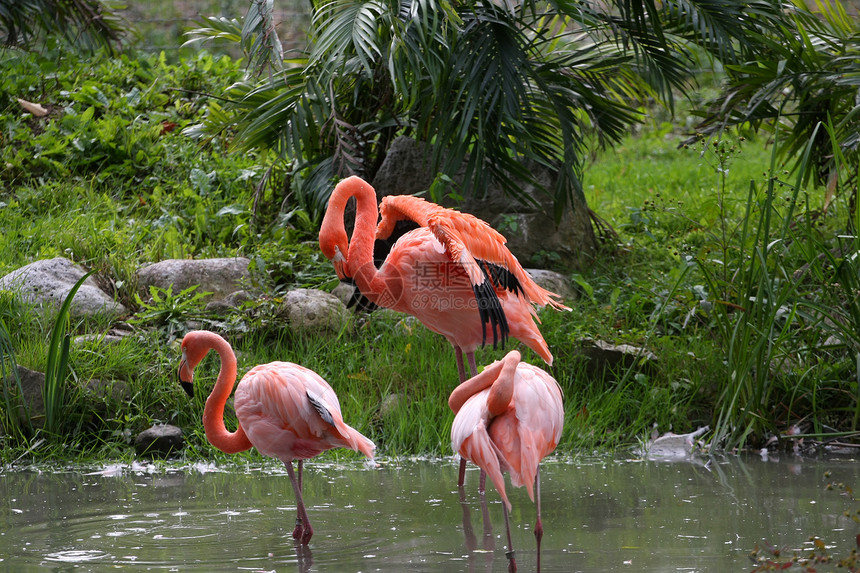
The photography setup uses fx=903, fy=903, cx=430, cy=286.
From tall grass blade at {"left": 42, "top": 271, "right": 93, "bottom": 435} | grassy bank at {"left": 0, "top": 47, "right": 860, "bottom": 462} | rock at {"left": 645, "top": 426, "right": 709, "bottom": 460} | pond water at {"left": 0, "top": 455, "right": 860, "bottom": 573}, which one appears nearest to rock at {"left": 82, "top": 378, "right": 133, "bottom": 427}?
grassy bank at {"left": 0, "top": 47, "right": 860, "bottom": 462}

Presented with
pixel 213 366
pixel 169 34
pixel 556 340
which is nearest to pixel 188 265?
pixel 213 366

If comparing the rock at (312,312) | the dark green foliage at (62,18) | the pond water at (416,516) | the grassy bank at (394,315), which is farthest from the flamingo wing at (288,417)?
the dark green foliage at (62,18)

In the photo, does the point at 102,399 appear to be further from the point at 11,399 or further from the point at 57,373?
the point at 11,399

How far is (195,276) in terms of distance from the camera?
21.6ft

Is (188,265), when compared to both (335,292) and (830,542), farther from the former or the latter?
(830,542)

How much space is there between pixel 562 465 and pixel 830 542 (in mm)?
1856

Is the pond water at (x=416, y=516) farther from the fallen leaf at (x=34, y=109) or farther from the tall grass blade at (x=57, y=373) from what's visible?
the fallen leaf at (x=34, y=109)

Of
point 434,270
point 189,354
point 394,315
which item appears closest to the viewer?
point 189,354

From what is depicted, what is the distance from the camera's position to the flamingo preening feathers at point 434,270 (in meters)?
4.64

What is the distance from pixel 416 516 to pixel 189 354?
1.34m

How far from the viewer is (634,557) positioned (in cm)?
340

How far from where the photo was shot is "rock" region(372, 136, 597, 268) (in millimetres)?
7039

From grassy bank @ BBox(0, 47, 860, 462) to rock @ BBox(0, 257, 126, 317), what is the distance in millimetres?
139

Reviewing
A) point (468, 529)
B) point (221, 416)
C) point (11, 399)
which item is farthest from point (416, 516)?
point (11, 399)
